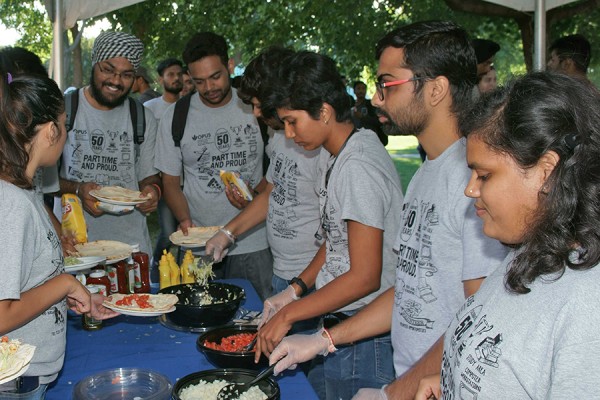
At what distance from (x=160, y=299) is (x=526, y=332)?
6.38 ft

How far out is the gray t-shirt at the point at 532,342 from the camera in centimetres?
108

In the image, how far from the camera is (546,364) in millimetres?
1142

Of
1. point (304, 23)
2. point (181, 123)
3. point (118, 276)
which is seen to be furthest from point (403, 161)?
point (118, 276)

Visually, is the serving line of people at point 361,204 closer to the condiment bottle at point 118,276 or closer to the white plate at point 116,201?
the white plate at point 116,201

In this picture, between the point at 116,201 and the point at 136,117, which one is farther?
the point at 136,117

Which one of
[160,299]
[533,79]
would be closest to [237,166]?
[160,299]

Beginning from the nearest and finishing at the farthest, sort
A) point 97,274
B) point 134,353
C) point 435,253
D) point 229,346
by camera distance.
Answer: point 435,253
point 229,346
point 134,353
point 97,274

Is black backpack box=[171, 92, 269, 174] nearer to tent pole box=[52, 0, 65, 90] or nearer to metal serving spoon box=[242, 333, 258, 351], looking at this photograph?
tent pole box=[52, 0, 65, 90]

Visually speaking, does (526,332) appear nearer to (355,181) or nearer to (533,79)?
(533,79)

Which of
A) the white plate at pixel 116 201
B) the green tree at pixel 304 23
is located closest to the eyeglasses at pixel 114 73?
the white plate at pixel 116 201

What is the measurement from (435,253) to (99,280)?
1.74 metres

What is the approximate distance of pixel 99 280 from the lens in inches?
119

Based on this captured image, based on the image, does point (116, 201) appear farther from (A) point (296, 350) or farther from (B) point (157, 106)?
(B) point (157, 106)

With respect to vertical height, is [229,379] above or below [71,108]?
below
